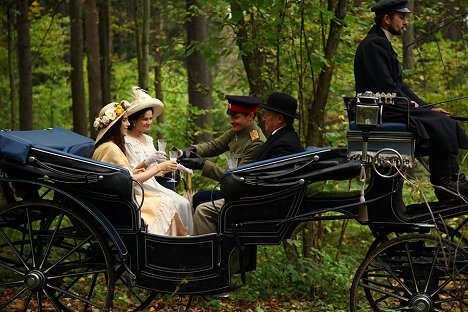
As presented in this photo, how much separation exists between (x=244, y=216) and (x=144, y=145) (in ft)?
4.21

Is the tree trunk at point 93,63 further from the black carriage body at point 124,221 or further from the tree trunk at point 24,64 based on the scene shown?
the black carriage body at point 124,221

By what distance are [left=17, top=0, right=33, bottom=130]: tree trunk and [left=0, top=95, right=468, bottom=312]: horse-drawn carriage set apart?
8080 mm

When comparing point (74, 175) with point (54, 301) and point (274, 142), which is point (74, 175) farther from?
point (274, 142)

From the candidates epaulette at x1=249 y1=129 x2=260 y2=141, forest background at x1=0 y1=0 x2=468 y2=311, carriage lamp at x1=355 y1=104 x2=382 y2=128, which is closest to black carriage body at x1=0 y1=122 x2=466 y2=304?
carriage lamp at x1=355 y1=104 x2=382 y2=128

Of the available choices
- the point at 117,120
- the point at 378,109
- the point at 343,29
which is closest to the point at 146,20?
the point at 343,29

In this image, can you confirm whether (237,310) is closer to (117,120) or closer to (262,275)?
(262,275)

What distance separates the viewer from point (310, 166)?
18.9 feet

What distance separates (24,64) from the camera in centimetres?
1402

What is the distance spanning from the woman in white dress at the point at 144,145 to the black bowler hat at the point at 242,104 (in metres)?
0.59

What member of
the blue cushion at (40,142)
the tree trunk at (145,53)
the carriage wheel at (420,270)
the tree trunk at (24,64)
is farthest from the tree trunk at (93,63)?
the carriage wheel at (420,270)

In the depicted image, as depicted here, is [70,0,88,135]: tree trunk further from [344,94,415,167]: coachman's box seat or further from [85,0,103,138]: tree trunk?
[344,94,415,167]: coachman's box seat

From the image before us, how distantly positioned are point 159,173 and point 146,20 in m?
3.84

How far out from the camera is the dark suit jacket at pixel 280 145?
6293 millimetres

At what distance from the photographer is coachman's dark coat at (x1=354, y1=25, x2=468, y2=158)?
18.6ft
